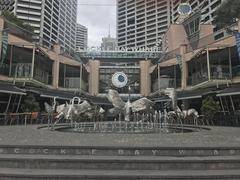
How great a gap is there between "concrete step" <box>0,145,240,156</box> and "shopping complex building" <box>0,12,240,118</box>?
15211mm

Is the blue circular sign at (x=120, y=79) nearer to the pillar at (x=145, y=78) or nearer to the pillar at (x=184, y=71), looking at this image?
the pillar at (x=145, y=78)

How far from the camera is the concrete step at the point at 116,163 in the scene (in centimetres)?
560

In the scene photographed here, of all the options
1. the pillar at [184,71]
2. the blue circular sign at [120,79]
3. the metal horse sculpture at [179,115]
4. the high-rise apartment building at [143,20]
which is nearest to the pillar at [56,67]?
the blue circular sign at [120,79]

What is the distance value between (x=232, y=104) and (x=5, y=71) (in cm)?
2306

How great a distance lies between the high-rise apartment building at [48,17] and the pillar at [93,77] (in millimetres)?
17345

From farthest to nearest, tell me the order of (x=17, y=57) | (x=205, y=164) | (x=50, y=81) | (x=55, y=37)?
(x=55, y=37) < (x=50, y=81) < (x=17, y=57) < (x=205, y=164)

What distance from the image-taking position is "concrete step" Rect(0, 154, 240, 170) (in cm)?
560

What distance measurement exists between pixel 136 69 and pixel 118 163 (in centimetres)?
4675

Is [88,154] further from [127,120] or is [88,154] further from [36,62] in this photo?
[36,62]

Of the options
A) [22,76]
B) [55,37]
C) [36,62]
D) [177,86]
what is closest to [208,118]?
[177,86]

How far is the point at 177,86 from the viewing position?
38.7 m

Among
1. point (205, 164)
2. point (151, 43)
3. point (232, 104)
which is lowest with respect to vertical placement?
point (205, 164)

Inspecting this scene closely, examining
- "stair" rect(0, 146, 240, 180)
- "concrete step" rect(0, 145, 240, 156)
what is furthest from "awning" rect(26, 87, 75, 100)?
"stair" rect(0, 146, 240, 180)

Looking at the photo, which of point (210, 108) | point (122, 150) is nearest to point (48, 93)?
point (210, 108)
